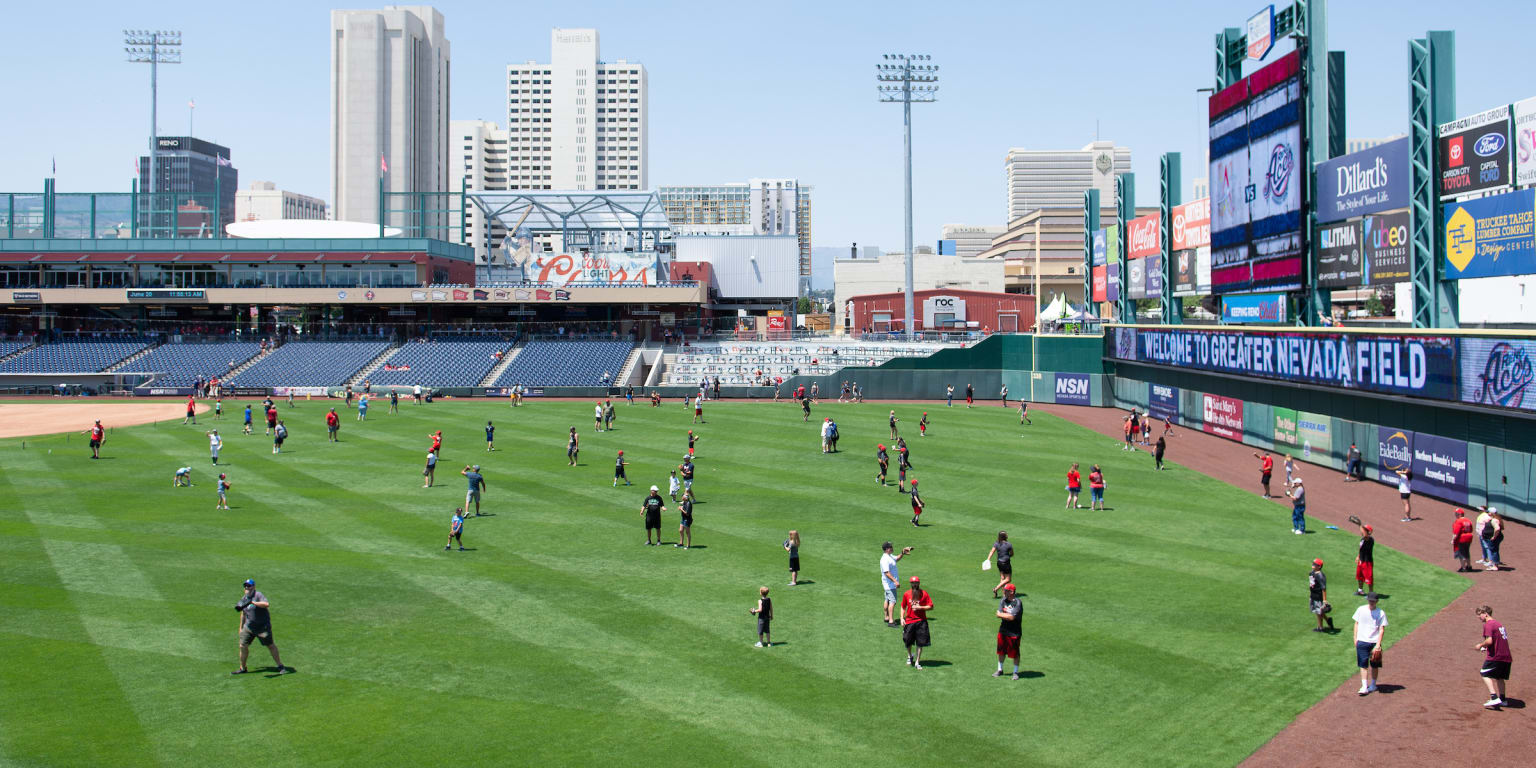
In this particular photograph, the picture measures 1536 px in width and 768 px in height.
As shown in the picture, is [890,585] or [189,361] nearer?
[890,585]

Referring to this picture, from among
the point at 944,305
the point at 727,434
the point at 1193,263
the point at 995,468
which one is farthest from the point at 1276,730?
the point at 944,305

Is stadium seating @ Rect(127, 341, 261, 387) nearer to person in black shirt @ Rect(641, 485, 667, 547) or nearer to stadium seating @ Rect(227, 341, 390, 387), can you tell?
stadium seating @ Rect(227, 341, 390, 387)

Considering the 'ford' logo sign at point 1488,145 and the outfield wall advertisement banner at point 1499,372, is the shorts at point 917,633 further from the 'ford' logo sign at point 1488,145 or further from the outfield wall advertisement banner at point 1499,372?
the 'ford' logo sign at point 1488,145

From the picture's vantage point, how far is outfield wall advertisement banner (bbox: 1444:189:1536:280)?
98.7 feet

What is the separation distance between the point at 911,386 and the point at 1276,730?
5313 centimetres

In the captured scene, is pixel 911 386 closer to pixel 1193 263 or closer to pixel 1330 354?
pixel 1193 263

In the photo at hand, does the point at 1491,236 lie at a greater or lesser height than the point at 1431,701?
greater

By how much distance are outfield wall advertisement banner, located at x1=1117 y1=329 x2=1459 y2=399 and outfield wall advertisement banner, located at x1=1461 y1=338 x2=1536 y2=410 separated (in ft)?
1.81

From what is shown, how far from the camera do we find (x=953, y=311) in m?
109

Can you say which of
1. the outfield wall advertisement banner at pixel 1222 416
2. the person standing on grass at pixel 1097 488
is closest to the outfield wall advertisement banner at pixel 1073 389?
the outfield wall advertisement banner at pixel 1222 416

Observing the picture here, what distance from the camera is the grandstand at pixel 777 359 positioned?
2950 inches

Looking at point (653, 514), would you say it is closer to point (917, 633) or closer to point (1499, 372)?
point (917, 633)

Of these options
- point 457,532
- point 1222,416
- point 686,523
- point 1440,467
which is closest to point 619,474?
point 686,523

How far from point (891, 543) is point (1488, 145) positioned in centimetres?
2111
